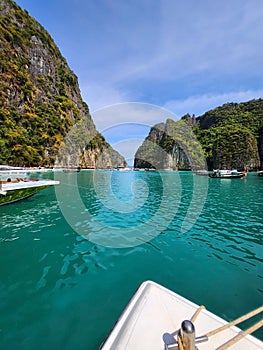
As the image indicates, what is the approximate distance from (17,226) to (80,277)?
527 cm

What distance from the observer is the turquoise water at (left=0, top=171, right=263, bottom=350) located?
9.45 ft

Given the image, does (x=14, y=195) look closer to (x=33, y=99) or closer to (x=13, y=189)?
(x=13, y=189)

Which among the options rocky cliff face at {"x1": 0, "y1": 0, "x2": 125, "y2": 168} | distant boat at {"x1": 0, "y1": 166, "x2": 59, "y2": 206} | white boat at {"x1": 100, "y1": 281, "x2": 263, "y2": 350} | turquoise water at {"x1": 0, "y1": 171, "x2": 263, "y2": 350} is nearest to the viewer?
white boat at {"x1": 100, "y1": 281, "x2": 263, "y2": 350}

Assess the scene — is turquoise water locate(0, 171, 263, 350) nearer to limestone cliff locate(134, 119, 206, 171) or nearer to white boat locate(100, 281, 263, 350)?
white boat locate(100, 281, 263, 350)

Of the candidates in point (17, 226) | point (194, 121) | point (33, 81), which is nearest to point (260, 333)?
point (17, 226)

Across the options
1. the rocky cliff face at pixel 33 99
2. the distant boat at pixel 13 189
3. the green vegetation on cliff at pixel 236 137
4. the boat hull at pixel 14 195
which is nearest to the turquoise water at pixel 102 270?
the distant boat at pixel 13 189

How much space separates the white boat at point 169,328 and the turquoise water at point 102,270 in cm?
93

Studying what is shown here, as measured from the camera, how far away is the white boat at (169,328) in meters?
1.75

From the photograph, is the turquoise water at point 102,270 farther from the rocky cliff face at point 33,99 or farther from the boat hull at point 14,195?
the rocky cliff face at point 33,99

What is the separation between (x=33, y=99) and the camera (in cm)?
5978

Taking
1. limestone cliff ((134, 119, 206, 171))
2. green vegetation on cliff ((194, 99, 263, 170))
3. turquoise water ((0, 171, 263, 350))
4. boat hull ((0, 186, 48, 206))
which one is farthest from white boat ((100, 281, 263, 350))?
limestone cliff ((134, 119, 206, 171))

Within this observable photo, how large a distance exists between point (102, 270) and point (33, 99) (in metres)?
72.1

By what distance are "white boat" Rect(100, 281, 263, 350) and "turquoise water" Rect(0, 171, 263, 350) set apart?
0.93 meters

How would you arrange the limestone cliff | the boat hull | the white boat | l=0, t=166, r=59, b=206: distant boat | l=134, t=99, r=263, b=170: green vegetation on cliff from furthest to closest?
1. the limestone cliff
2. l=134, t=99, r=263, b=170: green vegetation on cliff
3. the boat hull
4. l=0, t=166, r=59, b=206: distant boat
5. the white boat
